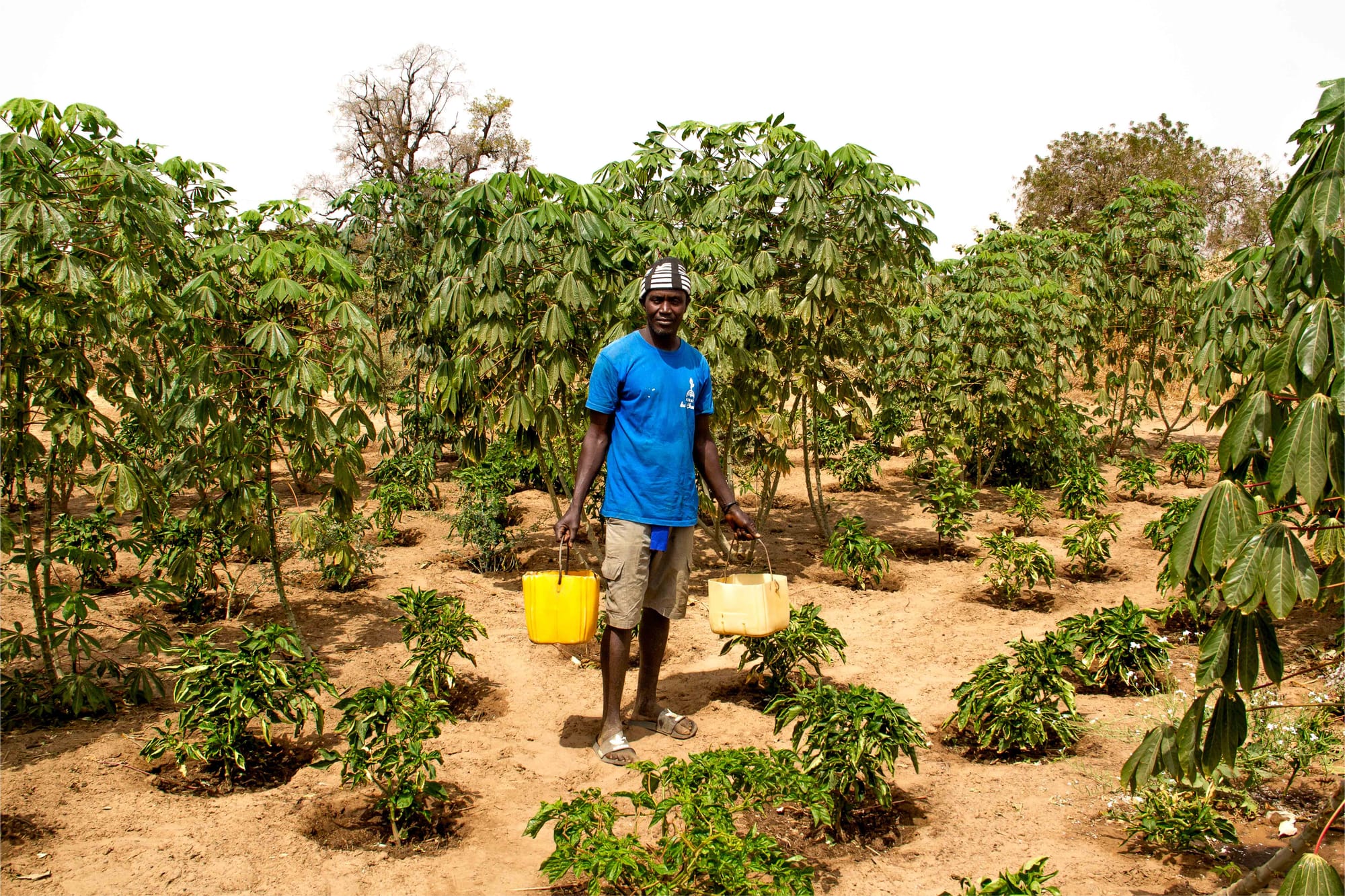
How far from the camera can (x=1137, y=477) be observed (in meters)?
8.24

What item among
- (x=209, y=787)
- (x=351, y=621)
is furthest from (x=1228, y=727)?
(x=351, y=621)

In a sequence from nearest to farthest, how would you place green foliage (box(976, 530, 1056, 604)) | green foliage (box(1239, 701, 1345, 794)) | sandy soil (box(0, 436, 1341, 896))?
sandy soil (box(0, 436, 1341, 896)) < green foliage (box(1239, 701, 1345, 794)) < green foliage (box(976, 530, 1056, 604))

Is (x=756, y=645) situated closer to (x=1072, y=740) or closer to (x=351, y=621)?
(x=1072, y=740)

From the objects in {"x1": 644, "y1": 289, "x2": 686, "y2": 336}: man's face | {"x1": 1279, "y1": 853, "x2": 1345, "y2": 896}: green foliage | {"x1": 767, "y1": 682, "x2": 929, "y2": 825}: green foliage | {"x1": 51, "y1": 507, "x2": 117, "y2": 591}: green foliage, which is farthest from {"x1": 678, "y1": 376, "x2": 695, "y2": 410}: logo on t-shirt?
{"x1": 51, "y1": 507, "x2": 117, "y2": 591}: green foliage

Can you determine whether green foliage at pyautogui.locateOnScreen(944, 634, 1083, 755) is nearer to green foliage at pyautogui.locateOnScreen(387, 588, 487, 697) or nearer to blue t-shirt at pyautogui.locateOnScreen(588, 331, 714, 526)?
blue t-shirt at pyautogui.locateOnScreen(588, 331, 714, 526)

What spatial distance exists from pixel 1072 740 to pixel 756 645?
48.8 inches

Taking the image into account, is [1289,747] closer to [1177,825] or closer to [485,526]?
[1177,825]

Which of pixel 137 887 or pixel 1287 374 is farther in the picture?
pixel 137 887

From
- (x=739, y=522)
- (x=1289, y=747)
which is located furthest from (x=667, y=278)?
(x=1289, y=747)

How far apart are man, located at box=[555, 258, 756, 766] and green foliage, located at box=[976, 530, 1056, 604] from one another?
253 centimetres

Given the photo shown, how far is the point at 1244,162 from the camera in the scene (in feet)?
73.5

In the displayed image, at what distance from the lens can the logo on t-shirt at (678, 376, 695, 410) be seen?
3438 mm

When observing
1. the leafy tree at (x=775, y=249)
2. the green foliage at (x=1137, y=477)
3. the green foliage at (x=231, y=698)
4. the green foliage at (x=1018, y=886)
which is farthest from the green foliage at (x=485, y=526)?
the green foliage at (x=1137, y=477)

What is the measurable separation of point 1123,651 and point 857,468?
532 cm
